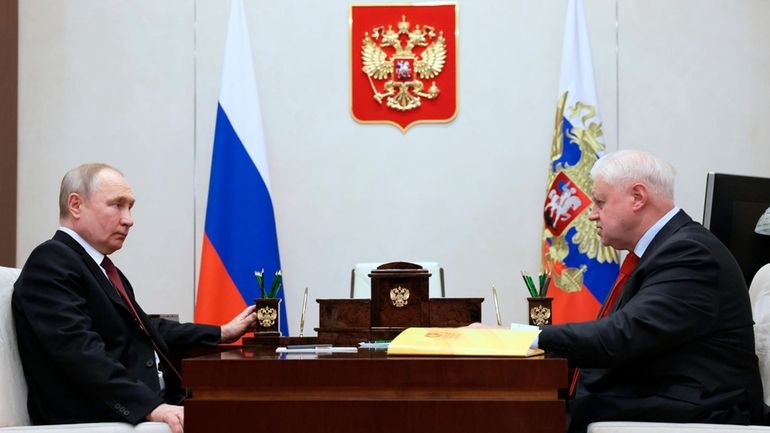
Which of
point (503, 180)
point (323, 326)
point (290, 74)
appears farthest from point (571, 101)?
point (323, 326)

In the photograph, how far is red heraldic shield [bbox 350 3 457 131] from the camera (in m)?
5.65

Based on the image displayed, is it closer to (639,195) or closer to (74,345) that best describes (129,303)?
(74,345)

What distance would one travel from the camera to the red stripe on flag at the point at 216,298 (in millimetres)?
5047

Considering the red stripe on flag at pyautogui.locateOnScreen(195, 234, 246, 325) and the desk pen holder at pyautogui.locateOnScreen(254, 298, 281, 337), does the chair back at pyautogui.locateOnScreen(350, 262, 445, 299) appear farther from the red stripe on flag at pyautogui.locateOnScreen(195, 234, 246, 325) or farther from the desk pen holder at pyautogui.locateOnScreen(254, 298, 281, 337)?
the desk pen holder at pyautogui.locateOnScreen(254, 298, 281, 337)

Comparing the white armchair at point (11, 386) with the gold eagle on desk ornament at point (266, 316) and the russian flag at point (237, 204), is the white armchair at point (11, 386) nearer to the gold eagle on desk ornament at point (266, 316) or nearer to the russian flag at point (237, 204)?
the gold eagle on desk ornament at point (266, 316)

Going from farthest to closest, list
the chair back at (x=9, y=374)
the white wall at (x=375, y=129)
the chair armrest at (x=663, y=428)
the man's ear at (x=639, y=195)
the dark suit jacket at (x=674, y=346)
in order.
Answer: the white wall at (x=375, y=129) → the man's ear at (x=639, y=195) → the chair back at (x=9, y=374) → the dark suit jacket at (x=674, y=346) → the chair armrest at (x=663, y=428)

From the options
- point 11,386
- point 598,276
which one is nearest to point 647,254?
point 11,386

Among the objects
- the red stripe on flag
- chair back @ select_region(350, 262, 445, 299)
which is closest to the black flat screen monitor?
chair back @ select_region(350, 262, 445, 299)

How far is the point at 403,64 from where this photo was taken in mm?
5664

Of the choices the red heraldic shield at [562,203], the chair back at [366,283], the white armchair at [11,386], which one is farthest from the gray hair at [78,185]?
the red heraldic shield at [562,203]

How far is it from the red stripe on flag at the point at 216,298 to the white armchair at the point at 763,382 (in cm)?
309

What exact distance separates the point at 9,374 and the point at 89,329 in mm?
233

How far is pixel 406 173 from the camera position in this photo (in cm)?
566

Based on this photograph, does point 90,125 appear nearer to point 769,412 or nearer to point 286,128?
point 286,128
